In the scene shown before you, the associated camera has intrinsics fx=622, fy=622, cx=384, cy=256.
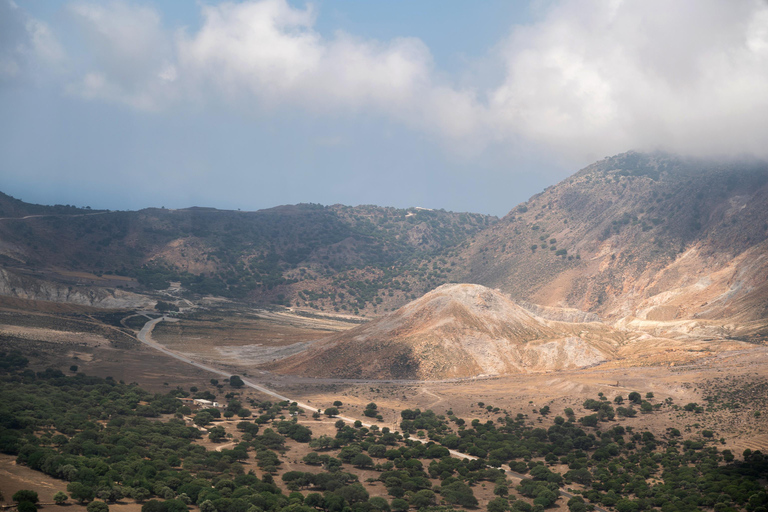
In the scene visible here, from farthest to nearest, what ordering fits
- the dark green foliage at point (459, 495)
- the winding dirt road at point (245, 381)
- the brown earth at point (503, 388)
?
the brown earth at point (503, 388) → the winding dirt road at point (245, 381) → the dark green foliage at point (459, 495)

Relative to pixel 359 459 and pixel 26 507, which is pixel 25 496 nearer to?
pixel 26 507

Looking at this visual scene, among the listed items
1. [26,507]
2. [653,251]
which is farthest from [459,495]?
[653,251]

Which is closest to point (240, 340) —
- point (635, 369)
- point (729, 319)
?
point (635, 369)

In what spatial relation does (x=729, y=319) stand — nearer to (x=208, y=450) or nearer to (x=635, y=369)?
(x=635, y=369)

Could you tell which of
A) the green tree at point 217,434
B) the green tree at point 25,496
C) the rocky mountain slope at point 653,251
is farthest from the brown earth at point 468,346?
the green tree at point 25,496

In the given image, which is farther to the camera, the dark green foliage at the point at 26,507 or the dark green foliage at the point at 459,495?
the dark green foliage at the point at 459,495

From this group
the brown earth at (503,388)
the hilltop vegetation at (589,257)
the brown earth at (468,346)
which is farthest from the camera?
the hilltop vegetation at (589,257)

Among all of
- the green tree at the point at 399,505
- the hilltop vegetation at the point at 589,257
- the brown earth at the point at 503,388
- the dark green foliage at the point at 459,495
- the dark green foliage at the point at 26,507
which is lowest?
the green tree at the point at 399,505

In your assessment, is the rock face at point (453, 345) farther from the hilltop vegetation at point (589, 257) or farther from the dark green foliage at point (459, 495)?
the dark green foliage at point (459, 495)
